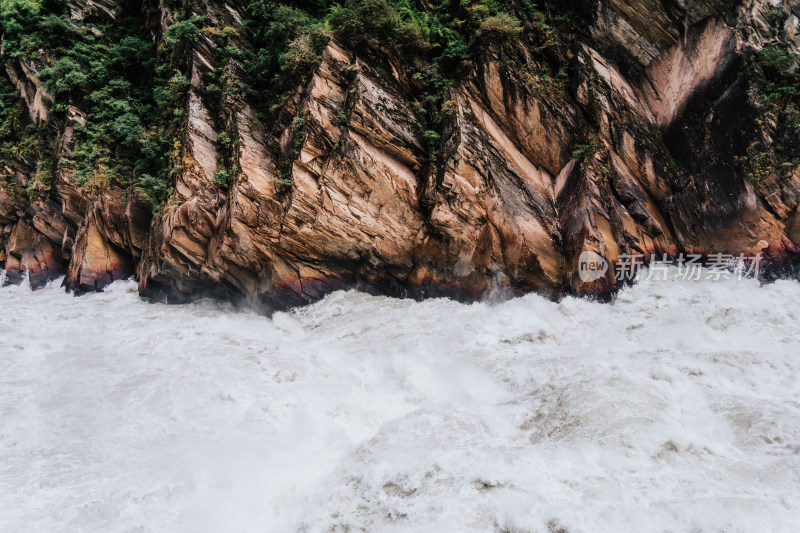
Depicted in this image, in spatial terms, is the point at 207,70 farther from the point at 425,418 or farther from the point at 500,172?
the point at 425,418

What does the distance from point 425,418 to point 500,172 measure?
25.4ft

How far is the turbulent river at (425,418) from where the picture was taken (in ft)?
16.0

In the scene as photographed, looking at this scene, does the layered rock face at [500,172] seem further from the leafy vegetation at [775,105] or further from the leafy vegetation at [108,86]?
the leafy vegetation at [108,86]

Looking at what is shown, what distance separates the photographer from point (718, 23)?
12.4 metres

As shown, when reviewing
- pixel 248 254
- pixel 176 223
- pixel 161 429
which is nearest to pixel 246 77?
pixel 176 223

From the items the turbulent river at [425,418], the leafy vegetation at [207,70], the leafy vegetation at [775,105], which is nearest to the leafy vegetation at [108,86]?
the leafy vegetation at [207,70]

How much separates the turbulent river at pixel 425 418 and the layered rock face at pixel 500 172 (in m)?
1.51

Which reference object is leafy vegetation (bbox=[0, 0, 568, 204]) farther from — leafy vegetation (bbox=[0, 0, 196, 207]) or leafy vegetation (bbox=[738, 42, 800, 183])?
leafy vegetation (bbox=[738, 42, 800, 183])

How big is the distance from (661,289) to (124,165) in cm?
→ 1825

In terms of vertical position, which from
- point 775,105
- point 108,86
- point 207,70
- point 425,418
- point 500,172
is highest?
point 775,105

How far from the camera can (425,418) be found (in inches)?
269

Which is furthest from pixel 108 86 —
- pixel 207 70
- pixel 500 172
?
pixel 500 172

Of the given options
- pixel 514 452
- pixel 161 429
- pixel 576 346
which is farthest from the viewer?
pixel 576 346

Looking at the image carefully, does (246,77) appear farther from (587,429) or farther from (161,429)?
(587,429)
